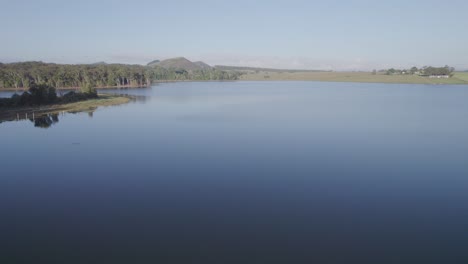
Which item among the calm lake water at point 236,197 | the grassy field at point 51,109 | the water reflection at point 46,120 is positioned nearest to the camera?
the calm lake water at point 236,197

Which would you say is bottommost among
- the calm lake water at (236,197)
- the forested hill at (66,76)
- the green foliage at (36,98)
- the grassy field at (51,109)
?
the calm lake water at (236,197)

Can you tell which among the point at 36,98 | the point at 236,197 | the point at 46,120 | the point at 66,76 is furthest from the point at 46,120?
the point at 66,76

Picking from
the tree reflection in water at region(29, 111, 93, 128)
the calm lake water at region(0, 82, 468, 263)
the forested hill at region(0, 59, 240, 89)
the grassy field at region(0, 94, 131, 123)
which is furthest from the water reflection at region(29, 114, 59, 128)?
the forested hill at region(0, 59, 240, 89)

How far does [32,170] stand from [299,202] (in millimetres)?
14023

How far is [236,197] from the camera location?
42.3 ft

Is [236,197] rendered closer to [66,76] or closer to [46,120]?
[46,120]

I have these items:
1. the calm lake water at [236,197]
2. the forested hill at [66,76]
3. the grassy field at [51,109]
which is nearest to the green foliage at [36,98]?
→ the grassy field at [51,109]

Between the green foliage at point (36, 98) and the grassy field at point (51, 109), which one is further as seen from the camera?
the green foliage at point (36, 98)

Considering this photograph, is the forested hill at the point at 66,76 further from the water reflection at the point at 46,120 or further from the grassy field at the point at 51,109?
the water reflection at the point at 46,120

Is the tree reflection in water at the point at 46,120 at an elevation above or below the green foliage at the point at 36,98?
below

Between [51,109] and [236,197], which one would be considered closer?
[236,197]

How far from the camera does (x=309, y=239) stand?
9.79 meters

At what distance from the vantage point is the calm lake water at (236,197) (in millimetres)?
9312

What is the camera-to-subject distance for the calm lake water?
30.6 ft
